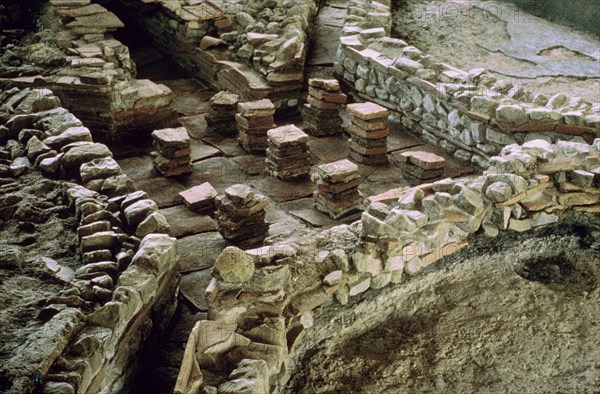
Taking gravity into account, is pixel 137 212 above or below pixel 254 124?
above

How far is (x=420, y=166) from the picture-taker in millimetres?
5852

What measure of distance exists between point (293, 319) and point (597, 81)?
5.01m

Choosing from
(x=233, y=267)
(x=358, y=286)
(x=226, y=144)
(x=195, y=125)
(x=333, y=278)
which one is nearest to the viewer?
(x=233, y=267)

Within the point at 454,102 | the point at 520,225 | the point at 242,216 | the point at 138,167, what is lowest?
the point at 138,167

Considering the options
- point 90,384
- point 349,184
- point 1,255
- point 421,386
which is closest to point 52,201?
point 1,255

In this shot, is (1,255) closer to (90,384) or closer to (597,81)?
(90,384)

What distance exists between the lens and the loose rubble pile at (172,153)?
19.0 feet

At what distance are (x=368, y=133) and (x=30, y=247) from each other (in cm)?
293

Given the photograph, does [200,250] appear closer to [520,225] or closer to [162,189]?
[162,189]

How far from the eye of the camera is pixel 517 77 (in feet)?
24.4

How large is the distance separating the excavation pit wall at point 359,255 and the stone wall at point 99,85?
97.0 inches

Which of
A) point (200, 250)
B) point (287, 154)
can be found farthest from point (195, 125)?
point (200, 250)

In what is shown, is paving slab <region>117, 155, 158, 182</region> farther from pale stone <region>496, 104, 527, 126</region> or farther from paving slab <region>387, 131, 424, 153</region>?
pale stone <region>496, 104, 527, 126</region>

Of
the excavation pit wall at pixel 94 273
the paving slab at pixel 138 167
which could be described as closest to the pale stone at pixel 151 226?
the excavation pit wall at pixel 94 273
